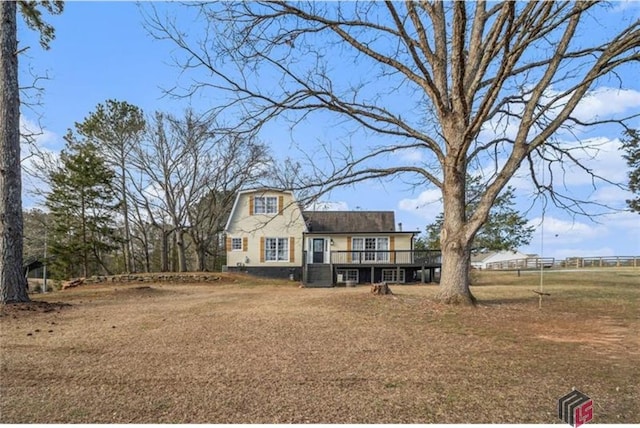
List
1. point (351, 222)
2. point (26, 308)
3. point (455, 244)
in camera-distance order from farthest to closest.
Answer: point (351, 222) → point (455, 244) → point (26, 308)

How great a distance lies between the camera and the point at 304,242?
930 inches

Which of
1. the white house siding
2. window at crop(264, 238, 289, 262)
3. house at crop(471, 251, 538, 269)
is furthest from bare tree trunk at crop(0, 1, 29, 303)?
house at crop(471, 251, 538, 269)

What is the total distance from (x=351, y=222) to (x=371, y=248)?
234 cm

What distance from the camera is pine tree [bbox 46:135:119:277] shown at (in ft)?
75.4

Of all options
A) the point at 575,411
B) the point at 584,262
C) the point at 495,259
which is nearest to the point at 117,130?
→ the point at 575,411

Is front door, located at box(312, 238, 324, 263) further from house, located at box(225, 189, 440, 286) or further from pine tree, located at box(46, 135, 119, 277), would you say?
pine tree, located at box(46, 135, 119, 277)

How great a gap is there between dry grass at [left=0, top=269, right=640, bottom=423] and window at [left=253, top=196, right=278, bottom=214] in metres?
16.5

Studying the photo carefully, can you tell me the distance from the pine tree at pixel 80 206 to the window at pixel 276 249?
8.99m

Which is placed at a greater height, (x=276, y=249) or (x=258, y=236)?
(x=258, y=236)

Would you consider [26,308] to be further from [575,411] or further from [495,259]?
[495,259]

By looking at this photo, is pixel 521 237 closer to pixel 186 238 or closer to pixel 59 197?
pixel 186 238

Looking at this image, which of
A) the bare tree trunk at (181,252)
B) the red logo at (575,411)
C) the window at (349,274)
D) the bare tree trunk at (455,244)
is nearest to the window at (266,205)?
the window at (349,274)

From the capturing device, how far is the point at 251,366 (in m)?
4.51

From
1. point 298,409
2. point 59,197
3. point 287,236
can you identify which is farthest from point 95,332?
point 59,197
